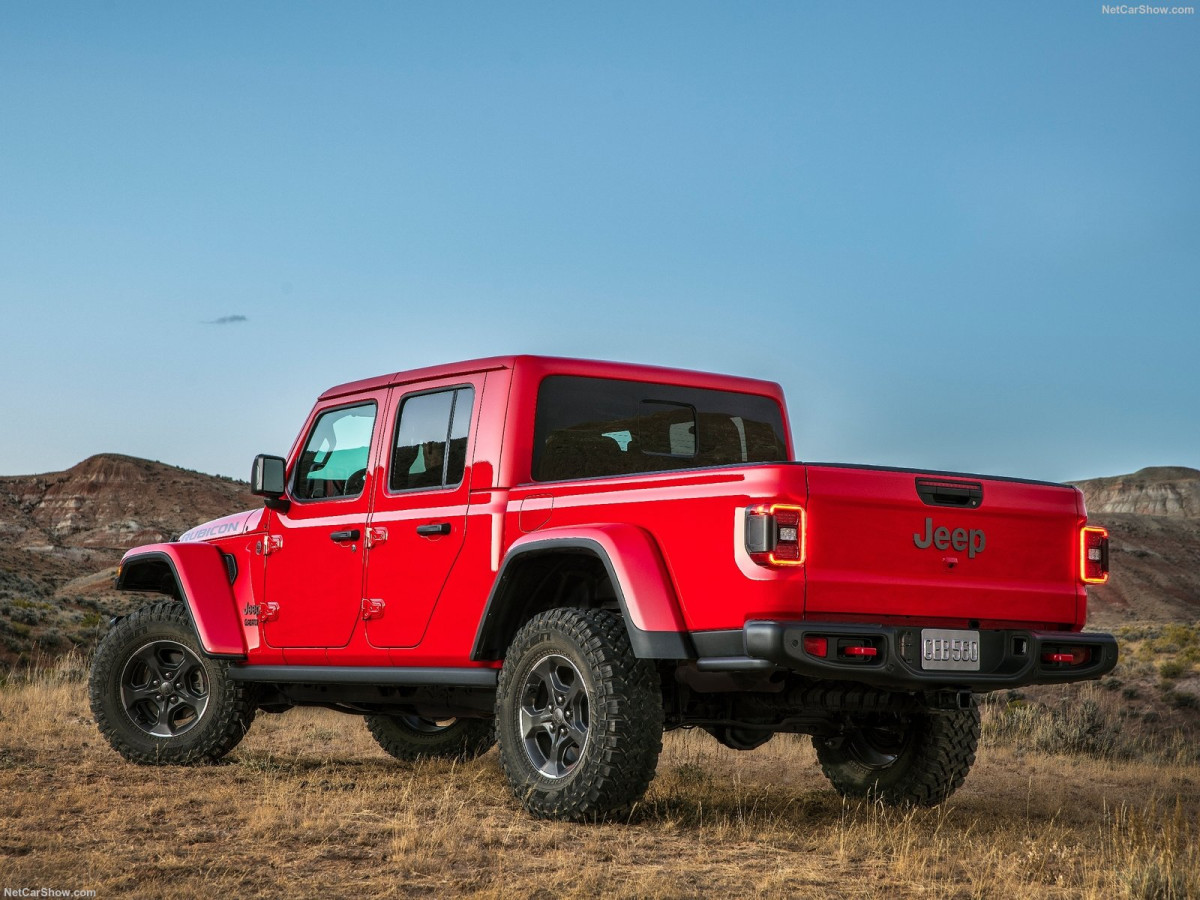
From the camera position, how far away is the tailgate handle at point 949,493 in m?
5.78

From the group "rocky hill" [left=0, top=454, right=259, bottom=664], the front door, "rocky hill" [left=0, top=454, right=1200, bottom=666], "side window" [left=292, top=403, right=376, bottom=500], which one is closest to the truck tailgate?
the front door

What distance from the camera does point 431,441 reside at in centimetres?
724

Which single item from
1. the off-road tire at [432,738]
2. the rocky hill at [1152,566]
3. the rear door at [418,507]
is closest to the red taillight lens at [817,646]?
the rear door at [418,507]

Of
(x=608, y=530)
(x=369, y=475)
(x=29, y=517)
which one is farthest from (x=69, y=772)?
(x=29, y=517)

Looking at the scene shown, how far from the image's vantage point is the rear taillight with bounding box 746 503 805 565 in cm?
535

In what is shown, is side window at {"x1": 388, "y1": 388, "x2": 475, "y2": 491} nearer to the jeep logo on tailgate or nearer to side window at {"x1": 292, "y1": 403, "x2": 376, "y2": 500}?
side window at {"x1": 292, "y1": 403, "x2": 376, "y2": 500}

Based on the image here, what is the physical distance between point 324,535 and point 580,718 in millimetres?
2320

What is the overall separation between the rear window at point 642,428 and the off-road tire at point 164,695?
2.95 meters

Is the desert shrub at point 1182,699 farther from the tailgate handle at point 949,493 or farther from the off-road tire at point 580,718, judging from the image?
the off-road tire at point 580,718

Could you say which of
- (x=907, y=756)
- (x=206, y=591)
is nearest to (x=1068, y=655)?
(x=907, y=756)

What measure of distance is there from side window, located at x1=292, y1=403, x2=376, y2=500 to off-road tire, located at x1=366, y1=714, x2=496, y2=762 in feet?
7.00

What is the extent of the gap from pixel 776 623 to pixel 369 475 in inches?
121

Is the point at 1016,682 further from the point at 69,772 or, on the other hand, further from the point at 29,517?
the point at 29,517

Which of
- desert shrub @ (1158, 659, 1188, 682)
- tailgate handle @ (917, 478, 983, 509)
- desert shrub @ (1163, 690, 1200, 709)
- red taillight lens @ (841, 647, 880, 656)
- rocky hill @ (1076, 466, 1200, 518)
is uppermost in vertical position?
rocky hill @ (1076, 466, 1200, 518)
